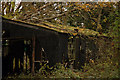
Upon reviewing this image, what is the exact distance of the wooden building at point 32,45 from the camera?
929 centimetres

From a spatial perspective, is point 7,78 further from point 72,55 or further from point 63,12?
point 63,12

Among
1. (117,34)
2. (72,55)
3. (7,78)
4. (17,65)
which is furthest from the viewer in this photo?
(72,55)

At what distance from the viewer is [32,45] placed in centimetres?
998

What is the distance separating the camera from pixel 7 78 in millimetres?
9070

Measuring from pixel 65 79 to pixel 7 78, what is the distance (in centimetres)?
322

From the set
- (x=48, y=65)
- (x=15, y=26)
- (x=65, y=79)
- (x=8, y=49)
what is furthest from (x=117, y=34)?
(x=8, y=49)

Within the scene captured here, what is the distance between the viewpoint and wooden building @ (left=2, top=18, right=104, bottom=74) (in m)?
9.29

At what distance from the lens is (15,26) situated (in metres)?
9.15

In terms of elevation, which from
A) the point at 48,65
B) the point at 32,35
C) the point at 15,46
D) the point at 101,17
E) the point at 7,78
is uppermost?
the point at 101,17

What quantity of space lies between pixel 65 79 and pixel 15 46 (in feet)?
14.8

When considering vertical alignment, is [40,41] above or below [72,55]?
above

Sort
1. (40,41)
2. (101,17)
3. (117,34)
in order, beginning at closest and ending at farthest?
1. (117,34)
2. (40,41)
3. (101,17)

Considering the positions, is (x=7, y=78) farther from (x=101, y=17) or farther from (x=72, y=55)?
(x=101, y=17)

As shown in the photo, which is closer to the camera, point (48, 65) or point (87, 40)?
point (48, 65)
